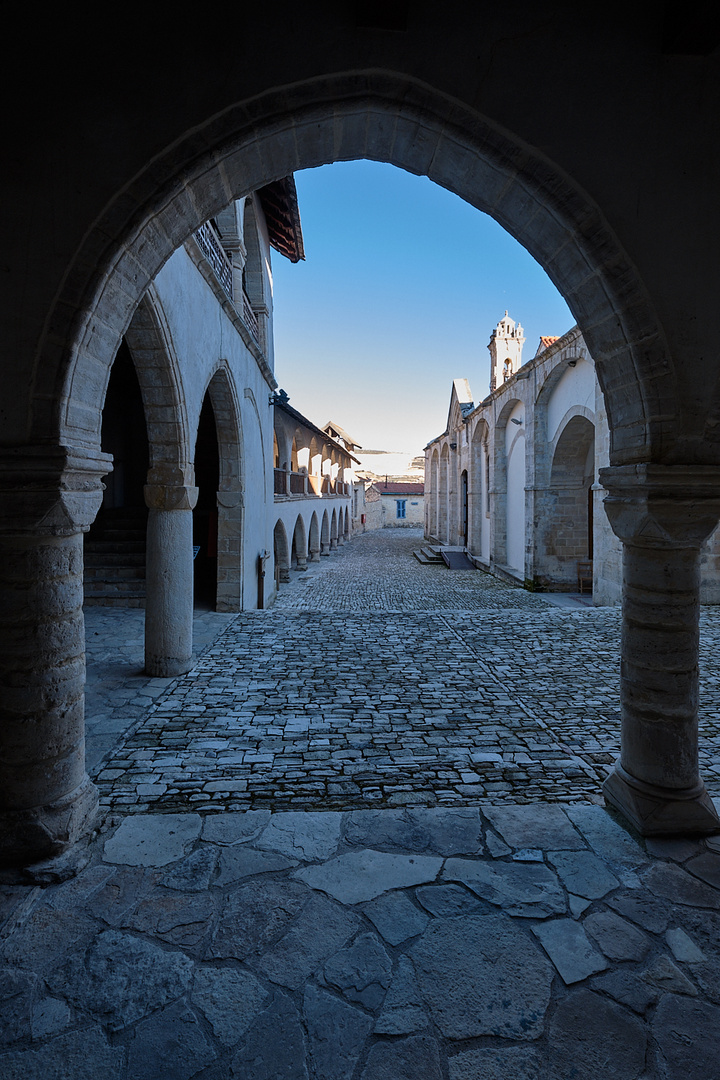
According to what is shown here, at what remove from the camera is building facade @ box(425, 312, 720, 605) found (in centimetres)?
1066

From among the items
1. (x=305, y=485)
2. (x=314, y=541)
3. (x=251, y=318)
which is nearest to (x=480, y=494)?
(x=314, y=541)

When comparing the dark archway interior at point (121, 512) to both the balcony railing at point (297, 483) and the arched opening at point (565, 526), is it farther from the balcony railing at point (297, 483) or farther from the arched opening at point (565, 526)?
the arched opening at point (565, 526)

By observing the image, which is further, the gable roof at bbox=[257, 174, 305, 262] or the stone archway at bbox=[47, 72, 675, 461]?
the gable roof at bbox=[257, 174, 305, 262]

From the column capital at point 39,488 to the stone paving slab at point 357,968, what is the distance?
5.68 ft

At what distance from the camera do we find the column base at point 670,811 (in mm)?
3062

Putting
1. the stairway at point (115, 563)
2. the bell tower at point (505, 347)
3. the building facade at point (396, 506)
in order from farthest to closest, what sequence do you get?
1. the building facade at point (396, 506)
2. the bell tower at point (505, 347)
3. the stairway at point (115, 563)

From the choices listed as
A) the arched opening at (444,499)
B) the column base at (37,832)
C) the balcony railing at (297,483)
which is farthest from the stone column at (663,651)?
the arched opening at (444,499)

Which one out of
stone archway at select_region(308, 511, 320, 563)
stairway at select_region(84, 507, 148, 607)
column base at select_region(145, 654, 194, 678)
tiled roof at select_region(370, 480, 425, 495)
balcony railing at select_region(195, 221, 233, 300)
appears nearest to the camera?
column base at select_region(145, 654, 194, 678)

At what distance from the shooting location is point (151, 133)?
2.74 m

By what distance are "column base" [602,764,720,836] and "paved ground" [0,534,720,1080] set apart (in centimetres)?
8

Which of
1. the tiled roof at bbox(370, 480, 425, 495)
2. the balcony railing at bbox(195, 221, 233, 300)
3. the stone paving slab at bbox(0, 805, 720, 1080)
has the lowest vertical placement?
the stone paving slab at bbox(0, 805, 720, 1080)

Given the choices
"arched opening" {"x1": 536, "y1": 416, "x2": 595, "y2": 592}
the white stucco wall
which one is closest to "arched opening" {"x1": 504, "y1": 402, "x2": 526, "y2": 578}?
"arched opening" {"x1": 536, "y1": 416, "x2": 595, "y2": 592}

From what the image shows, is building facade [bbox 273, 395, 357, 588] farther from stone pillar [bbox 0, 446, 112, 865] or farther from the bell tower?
stone pillar [bbox 0, 446, 112, 865]

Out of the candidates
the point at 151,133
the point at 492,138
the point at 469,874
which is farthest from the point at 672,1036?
the point at 151,133
